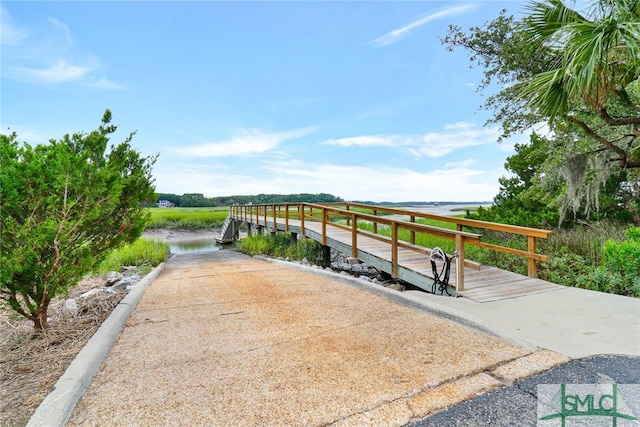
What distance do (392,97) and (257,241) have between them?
7.73 metres

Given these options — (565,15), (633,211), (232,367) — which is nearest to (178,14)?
(232,367)

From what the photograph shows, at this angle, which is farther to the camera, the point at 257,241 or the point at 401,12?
the point at 257,241

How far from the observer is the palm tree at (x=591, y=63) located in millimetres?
4496

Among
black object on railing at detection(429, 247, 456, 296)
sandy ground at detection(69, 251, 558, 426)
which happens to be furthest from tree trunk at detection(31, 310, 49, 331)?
black object on railing at detection(429, 247, 456, 296)

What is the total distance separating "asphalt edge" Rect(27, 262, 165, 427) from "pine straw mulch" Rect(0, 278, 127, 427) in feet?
0.35

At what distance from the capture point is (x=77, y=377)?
6.93 ft

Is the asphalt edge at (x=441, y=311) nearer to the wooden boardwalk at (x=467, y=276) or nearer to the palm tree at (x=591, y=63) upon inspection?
the wooden boardwalk at (x=467, y=276)

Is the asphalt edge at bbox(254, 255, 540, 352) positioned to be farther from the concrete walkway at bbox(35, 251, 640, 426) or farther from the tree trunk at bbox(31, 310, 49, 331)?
the tree trunk at bbox(31, 310, 49, 331)

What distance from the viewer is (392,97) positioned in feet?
40.7

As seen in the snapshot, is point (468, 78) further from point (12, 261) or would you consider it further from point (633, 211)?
point (12, 261)

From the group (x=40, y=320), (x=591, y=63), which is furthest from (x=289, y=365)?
(x=591, y=63)

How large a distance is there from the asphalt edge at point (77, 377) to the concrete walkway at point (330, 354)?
0.06 meters

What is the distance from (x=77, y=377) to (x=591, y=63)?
6.71m

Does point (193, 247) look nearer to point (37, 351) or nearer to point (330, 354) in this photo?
point (37, 351)
